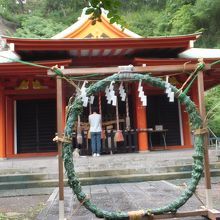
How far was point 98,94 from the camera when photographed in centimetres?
1264

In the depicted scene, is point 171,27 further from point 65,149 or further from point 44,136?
point 65,149

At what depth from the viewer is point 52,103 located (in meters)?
13.2

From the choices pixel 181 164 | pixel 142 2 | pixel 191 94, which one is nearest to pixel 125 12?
pixel 142 2

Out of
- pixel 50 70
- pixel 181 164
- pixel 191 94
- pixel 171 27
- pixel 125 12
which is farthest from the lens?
pixel 125 12

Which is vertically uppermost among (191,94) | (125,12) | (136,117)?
(125,12)

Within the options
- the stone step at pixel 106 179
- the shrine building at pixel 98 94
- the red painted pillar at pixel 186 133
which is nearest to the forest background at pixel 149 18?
the red painted pillar at pixel 186 133

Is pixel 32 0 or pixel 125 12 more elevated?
pixel 32 0

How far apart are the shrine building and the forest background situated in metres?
7.13

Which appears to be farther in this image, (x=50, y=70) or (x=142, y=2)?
(x=142, y=2)

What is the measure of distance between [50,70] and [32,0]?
1570 inches

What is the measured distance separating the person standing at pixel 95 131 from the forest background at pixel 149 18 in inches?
403

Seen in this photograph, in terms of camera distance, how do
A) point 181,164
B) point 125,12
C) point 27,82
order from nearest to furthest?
point 181,164 → point 27,82 → point 125,12

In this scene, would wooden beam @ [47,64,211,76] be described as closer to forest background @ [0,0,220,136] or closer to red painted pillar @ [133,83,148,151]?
red painted pillar @ [133,83,148,151]

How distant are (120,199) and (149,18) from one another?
2967cm
